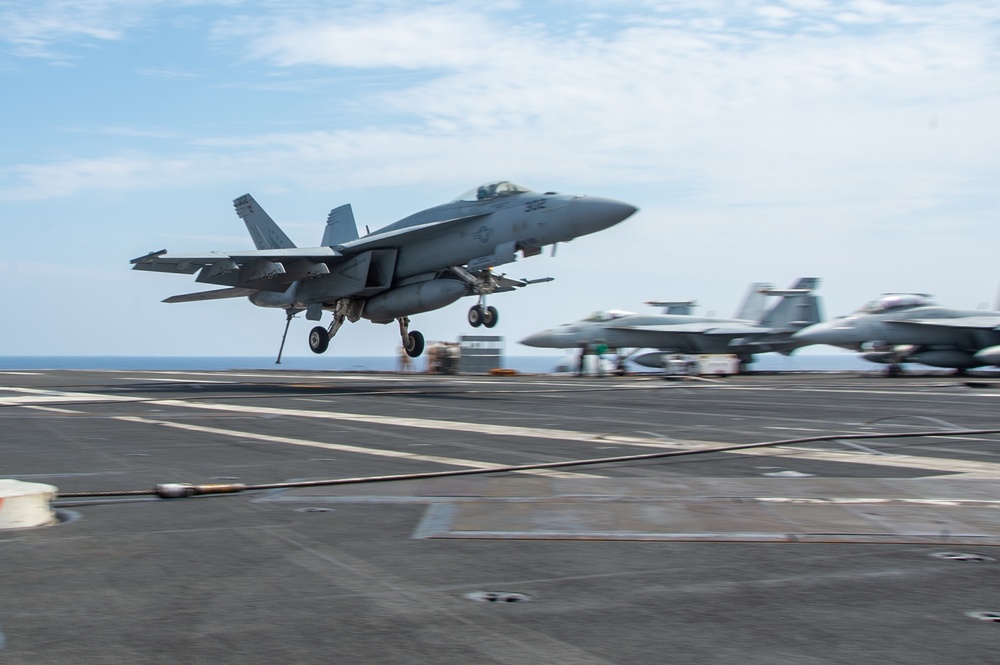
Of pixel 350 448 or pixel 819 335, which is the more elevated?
pixel 819 335

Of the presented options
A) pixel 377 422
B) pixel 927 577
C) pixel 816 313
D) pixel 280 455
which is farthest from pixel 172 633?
pixel 816 313

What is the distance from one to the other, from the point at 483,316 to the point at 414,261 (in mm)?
2873

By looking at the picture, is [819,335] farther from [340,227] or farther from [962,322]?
[340,227]

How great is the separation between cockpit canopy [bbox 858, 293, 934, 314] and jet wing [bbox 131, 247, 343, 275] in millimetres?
28644

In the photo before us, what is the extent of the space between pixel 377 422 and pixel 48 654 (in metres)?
11.5

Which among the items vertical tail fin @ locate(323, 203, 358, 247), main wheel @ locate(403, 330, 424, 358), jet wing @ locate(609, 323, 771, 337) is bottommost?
main wheel @ locate(403, 330, 424, 358)

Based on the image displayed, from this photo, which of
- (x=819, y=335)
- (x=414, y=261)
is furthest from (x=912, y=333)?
(x=414, y=261)

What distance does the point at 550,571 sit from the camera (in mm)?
4656

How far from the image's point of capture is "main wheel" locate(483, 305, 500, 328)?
26.8 metres

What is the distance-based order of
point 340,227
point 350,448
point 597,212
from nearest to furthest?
point 350,448
point 597,212
point 340,227

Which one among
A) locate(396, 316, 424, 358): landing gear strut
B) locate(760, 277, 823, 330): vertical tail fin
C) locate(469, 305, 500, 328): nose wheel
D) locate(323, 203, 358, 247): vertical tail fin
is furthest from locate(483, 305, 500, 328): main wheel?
locate(760, 277, 823, 330): vertical tail fin

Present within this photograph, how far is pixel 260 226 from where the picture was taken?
3706 centimetres

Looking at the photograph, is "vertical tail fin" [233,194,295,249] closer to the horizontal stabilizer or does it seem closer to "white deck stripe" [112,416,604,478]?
the horizontal stabilizer

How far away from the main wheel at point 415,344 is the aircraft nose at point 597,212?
8869 millimetres
